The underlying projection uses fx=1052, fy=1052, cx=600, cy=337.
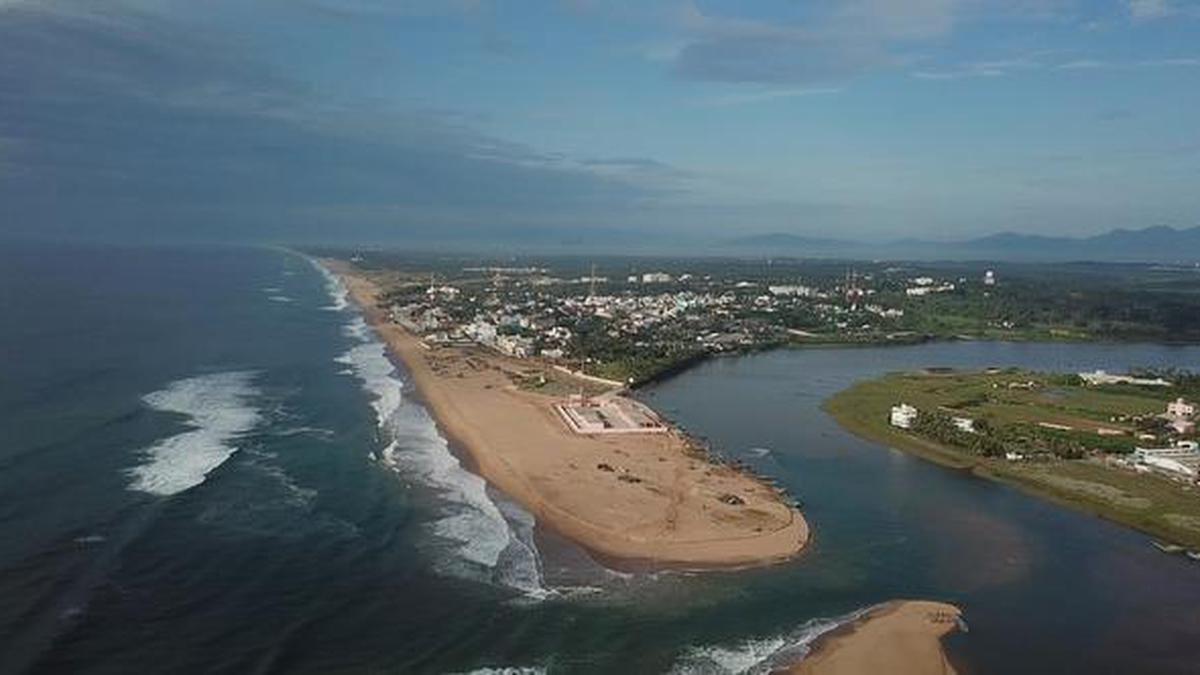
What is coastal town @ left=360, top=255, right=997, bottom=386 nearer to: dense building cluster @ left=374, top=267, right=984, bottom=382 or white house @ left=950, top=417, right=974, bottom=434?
dense building cluster @ left=374, top=267, right=984, bottom=382

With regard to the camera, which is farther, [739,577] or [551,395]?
[551,395]

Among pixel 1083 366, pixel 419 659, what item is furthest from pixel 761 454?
pixel 1083 366

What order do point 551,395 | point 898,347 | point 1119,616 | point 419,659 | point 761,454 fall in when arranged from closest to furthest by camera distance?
1. point 419,659
2. point 1119,616
3. point 761,454
4. point 551,395
5. point 898,347

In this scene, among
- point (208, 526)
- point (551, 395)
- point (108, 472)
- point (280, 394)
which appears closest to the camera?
point (208, 526)


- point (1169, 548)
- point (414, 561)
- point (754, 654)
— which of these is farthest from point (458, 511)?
point (1169, 548)

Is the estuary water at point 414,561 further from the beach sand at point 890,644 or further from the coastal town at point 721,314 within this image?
the coastal town at point 721,314

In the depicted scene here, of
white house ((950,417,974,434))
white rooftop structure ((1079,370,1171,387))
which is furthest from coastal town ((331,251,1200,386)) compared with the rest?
white rooftop structure ((1079,370,1171,387))

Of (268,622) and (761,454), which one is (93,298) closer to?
(761,454)
